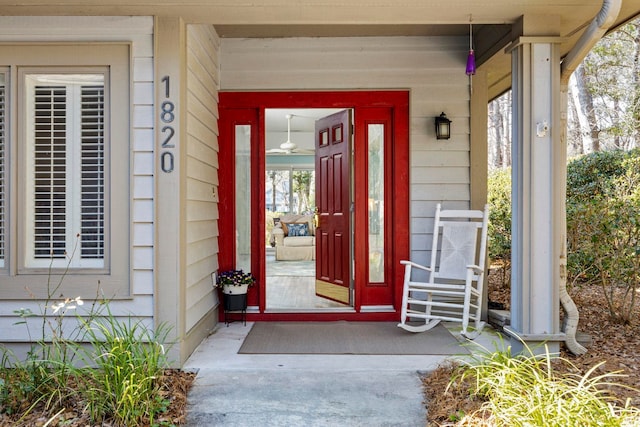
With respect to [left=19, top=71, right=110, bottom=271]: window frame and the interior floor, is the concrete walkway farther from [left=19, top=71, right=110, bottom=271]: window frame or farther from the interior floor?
the interior floor

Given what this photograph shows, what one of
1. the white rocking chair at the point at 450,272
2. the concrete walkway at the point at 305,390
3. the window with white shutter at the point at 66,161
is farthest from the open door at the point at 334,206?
the window with white shutter at the point at 66,161

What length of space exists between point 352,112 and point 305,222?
5007 millimetres

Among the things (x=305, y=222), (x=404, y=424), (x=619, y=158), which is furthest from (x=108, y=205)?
(x=305, y=222)

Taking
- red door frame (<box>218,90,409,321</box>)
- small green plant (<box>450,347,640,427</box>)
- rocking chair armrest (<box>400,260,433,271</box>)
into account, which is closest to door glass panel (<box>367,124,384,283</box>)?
red door frame (<box>218,90,409,321</box>)

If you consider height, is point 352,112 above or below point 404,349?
above

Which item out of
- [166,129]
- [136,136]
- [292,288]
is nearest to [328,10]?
[166,129]

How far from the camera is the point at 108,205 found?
10.5ft

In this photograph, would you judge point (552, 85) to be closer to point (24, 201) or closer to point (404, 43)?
point (404, 43)

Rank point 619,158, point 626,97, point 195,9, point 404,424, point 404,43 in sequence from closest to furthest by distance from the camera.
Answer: point 404,424 → point 195,9 → point 404,43 → point 619,158 → point 626,97

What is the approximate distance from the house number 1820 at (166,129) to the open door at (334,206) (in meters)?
1.96

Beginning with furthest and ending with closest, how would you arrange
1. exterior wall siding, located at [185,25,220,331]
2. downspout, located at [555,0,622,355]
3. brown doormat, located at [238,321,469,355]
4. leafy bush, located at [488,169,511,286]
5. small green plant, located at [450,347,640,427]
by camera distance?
leafy bush, located at [488,169,511,286] → brown doormat, located at [238,321,469,355] → exterior wall siding, located at [185,25,220,331] → downspout, located at [555,0,622,355] → small green plant, located at [450,347,640,427]

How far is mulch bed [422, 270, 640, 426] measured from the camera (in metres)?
2.46

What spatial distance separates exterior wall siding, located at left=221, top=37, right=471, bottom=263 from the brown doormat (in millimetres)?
1062

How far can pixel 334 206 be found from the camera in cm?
516
